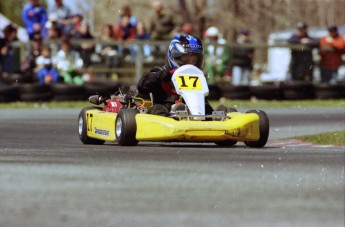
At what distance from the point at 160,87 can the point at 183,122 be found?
111 centimetres

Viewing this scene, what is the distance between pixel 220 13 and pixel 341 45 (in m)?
16.5

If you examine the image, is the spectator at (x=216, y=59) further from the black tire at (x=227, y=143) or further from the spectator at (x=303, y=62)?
the black tire at (x=227, y=143)

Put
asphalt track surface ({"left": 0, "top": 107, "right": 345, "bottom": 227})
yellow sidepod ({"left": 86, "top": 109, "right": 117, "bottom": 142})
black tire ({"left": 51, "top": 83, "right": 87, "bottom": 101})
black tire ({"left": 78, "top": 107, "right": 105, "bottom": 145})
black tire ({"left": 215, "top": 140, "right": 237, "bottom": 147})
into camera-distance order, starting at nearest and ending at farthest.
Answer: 1. asphalt track surface ({"left": 0, "top": 107, "right": 345, "bottom": 227})
2. yellow sidepod ({"left": 86, "top": 109, "right": 117, "bottom": 142})
3. black tire ({"left": 215, "top": 140, "right": 237, "bottom": 147})
4. black tire ({"left": 78, "top": 107, "right": 105, "bottom": 145})
5. black tire ({"left": 51, "top": 83, "right": 87, "bottom": 101})

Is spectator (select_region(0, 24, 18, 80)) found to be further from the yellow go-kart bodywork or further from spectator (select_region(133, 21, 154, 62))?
the yellow go-kart bodywork

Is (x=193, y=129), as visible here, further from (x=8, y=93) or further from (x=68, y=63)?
(x=68, y=63)

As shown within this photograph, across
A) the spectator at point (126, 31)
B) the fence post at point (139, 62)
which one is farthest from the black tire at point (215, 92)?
the spectator at point (126, 31)

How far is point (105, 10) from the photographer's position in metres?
48.0

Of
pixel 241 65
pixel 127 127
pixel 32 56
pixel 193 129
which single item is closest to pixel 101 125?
pixel 127 127

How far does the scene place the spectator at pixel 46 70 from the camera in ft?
68.5

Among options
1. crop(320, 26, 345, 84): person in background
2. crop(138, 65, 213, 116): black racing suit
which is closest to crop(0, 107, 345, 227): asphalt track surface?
crop(138, 65, 213, 116): black racing suit


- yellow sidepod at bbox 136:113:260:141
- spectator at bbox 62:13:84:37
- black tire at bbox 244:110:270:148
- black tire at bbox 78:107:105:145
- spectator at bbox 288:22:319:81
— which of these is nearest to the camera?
yellow sidepod at bbox 136:113:260:141

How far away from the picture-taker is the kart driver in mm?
11250

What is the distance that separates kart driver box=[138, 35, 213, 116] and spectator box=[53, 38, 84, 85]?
31.7 feet

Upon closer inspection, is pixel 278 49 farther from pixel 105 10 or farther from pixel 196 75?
pixel 105 10
